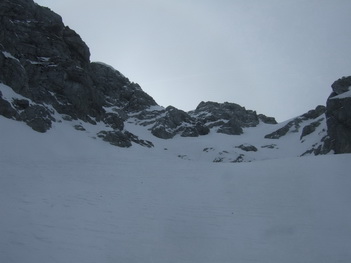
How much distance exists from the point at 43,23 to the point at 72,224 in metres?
50.8

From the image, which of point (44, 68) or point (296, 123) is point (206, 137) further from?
point (44, 68)

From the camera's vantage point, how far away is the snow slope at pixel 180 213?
870 centimetres

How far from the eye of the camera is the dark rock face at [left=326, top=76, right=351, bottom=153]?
3334 centimetres

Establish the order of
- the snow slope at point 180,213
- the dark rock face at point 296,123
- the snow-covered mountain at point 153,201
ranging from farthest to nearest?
1. the dark rock face at point 296,123
2. the snow-covered mountain at point 153,201
3. the snow slope at point 180,213

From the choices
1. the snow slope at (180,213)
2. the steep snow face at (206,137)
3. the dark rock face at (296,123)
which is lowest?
the snow slope at (180,213)

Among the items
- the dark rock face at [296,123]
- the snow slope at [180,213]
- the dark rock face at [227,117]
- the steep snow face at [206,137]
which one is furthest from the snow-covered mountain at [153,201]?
the dark rock face at [227,117]

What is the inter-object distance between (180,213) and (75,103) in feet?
127

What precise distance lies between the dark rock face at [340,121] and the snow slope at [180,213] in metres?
16.0

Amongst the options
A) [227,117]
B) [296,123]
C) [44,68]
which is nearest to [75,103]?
[44,68]

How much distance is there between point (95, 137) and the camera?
142 feet

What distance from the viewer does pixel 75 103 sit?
47281 millimetres

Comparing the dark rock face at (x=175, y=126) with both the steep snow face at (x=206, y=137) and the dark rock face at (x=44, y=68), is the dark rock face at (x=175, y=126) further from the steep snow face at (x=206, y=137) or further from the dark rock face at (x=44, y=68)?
the dark rock face at (x=44, y=68)

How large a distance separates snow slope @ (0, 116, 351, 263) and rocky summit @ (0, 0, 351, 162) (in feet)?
56.7

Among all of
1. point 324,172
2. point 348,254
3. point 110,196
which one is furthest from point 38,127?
point 348,254
